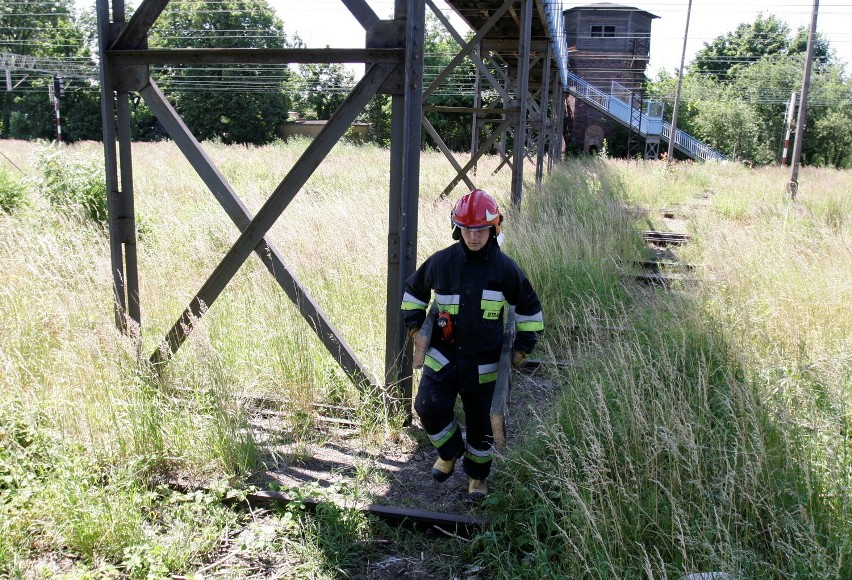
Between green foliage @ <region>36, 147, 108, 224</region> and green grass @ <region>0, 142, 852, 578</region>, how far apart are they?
2333 mm

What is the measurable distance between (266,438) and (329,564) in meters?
1.32

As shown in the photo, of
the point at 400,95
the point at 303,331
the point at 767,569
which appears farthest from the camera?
the point at 303,331

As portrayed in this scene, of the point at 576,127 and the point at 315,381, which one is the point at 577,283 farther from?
the point at 576,127

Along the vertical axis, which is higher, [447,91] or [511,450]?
[447,91]

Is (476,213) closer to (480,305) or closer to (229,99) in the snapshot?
(480,305)

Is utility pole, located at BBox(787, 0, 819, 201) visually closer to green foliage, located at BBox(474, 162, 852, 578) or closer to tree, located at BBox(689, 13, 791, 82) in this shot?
green foliage, located at BBox(474, 162, 852, 578)

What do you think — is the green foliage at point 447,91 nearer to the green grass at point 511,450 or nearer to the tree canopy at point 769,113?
the tree canopy at point 769,113

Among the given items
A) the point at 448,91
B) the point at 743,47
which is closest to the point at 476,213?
the point at 448,91

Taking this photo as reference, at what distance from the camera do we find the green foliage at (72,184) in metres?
9.02

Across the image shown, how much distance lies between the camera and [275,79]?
5516cm

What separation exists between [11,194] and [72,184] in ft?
3.43

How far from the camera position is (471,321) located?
3.38 m

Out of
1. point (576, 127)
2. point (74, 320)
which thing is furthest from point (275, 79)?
point (74, 320)

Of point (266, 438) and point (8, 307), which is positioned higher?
point (8, 307)
